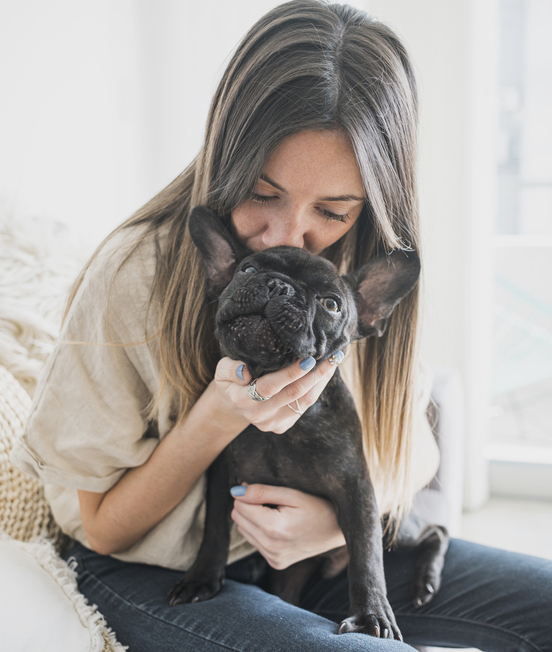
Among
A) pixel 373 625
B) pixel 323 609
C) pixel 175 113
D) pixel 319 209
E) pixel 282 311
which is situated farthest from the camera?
pixel 175 113

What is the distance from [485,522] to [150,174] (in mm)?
2777

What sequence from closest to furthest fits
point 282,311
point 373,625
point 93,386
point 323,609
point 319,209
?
point 282,311
point 373,625
point 319,209
point 93,386
point 323,609

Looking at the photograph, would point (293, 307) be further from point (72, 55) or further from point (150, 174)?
point (150, 174)

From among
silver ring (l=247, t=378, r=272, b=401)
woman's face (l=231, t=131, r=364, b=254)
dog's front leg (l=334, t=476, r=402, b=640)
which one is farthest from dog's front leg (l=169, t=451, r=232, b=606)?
woman's face (l=231, t=131, r=364, b=254)

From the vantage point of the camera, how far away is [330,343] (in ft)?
3.35

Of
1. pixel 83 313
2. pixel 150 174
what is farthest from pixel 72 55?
pixel 83 313

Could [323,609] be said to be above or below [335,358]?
below

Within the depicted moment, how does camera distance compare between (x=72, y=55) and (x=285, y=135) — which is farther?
(x=72, y=55)

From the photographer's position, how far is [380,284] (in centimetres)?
117

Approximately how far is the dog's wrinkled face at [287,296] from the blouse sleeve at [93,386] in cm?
23

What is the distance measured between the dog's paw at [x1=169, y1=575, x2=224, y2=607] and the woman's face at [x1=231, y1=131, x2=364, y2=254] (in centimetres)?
74

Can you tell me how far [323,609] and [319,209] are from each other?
0.97 meters

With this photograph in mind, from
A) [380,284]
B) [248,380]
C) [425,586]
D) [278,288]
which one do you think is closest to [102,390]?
[248,380]

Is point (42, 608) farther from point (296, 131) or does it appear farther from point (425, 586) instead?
point (296, 131)
